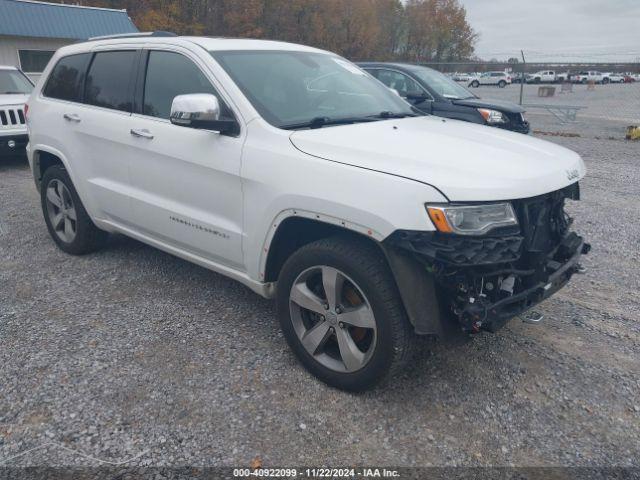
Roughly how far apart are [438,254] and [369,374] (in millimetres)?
801

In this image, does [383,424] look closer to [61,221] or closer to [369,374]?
[369,374]

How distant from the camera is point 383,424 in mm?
2775

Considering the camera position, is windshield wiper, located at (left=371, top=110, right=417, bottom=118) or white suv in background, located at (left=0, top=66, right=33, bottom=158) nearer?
windshield wiper, located at (left=371, top=110, right=417, bottom=118)

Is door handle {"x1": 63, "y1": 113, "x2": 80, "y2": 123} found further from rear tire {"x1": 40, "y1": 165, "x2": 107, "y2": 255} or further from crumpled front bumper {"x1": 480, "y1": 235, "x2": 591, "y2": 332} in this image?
crumpled front bumper {"x1": 480, "y1": 235, "x2": 591, "y2": 332}

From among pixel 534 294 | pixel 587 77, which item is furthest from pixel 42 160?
pixel 587 77

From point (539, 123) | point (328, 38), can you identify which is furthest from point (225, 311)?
point (328, 38)

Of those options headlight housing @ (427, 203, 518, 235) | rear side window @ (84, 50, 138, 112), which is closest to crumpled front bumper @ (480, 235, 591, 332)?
headlight housing @ (427, 203, 518, 235)

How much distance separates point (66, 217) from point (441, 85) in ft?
22.6

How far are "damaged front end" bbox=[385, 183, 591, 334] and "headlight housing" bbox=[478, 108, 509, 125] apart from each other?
6323 millimetres

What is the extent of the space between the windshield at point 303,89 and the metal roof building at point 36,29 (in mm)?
17680

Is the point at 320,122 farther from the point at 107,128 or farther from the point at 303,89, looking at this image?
the point at 107,128

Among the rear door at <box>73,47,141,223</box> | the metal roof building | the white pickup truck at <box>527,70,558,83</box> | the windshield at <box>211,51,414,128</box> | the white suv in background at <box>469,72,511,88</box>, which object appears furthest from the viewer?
the white pickup truck at <box>527,70,558,83</box>

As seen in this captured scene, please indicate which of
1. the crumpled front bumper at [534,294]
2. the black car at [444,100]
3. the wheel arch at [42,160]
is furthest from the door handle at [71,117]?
the black car at [444,100]

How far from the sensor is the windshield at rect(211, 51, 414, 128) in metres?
3.36
